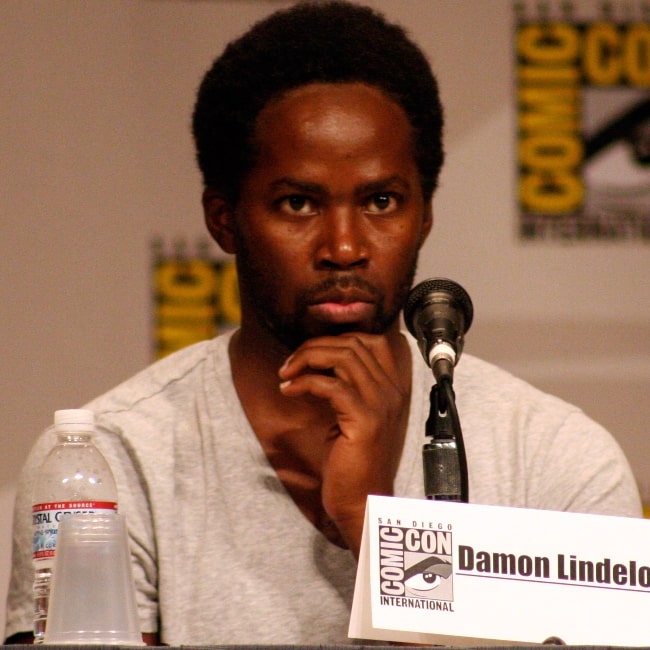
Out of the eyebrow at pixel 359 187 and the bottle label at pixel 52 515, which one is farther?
the eyebrow at pixel 359 187

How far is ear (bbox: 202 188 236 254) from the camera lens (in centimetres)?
214

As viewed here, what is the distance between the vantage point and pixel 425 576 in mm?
1306

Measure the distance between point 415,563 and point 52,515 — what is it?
0.44 meters

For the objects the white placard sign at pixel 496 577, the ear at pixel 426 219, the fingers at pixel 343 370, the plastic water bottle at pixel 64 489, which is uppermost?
the ear at pixel 426 219

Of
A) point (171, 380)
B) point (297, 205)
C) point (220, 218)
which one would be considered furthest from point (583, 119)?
point (171, 380)

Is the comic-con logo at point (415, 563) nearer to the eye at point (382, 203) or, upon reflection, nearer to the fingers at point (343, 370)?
the fingers at point (343, 370)

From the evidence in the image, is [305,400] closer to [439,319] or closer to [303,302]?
[303,302]

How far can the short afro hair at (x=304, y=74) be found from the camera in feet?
6.52

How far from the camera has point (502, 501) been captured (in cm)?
194

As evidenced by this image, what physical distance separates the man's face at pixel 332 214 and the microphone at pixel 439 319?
35 centimetres

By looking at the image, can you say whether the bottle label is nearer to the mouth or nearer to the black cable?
the black cable

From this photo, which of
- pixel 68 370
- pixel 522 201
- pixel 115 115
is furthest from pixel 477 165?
pixel 68 370

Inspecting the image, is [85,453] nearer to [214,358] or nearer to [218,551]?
[218,551]

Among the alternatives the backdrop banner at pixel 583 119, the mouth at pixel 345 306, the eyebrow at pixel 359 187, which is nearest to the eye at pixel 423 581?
the mouth at pixel 345 306
